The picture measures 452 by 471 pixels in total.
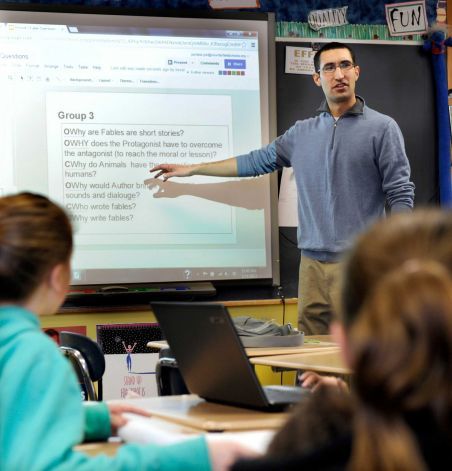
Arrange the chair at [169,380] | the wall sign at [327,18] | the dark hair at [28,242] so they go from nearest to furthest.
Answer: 1. the dark hair at [28,242]
2. the chair at [169,380]
3. the wall sign at [327,18]

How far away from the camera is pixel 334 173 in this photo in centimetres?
438

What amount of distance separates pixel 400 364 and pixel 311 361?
170cm

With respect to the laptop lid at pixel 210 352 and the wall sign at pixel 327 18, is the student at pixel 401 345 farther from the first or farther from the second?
the wall sign at pixel 327 18

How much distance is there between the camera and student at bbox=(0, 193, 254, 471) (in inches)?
50.4

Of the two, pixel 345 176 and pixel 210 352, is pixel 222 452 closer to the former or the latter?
pixel 210 352

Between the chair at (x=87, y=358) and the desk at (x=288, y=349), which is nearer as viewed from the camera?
the desk at (x=288, y=349)

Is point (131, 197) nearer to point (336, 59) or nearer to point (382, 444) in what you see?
point (336, 59)

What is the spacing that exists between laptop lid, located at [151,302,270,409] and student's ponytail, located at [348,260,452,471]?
0.91m

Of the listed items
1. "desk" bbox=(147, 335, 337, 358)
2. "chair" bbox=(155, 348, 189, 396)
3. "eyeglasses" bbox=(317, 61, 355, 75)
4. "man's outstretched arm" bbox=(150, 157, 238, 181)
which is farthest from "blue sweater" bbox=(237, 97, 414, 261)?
"chair" bbox=(155, 348, 189, 396)

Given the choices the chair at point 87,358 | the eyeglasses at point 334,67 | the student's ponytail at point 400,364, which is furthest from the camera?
the eyeglasses at point 334,67

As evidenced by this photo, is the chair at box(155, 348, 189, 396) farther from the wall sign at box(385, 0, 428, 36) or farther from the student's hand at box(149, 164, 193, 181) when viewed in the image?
the wall sign at box(385, 0, 428, 36)

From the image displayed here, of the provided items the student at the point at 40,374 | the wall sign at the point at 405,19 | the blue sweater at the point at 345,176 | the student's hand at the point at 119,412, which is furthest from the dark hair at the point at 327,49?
the student at the point at 40,374

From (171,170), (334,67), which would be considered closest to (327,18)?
(334,67)

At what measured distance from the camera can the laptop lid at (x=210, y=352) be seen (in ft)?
5.57
